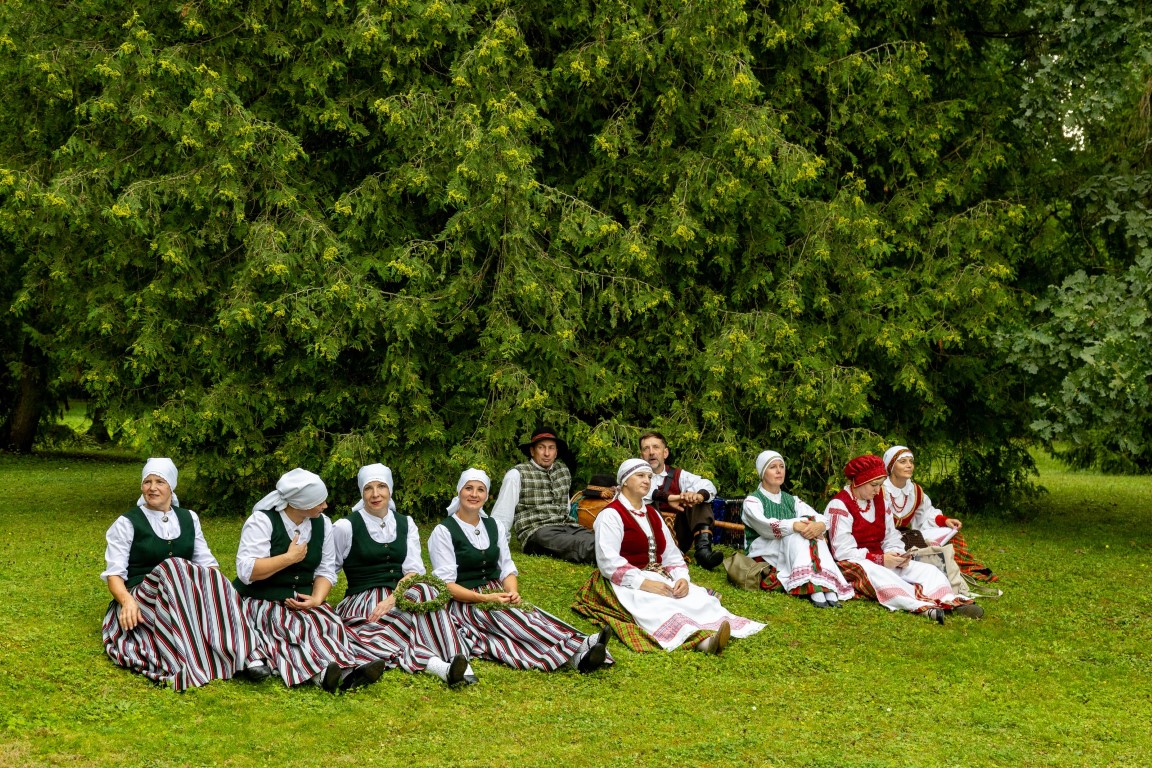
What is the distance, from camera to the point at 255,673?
6.19 metres

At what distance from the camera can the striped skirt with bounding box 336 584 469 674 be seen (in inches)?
260

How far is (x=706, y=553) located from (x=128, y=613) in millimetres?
4889

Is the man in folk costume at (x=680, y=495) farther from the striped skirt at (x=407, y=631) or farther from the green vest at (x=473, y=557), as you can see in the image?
the striped skirt at (x=407, y=631)

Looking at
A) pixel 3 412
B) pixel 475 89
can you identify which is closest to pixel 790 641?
pixel 475 89

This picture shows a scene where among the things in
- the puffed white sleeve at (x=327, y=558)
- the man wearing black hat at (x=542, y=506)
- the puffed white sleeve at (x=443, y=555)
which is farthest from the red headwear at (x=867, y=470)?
the puffed white sleeve at (x=327, y=558)

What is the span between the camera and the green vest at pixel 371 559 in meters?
6.88

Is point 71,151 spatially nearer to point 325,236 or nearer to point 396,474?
point 325,236

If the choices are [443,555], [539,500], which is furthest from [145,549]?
[539,500]

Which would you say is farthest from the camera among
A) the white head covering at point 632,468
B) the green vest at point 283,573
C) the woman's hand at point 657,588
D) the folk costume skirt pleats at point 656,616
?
the white head covering at point 632,468

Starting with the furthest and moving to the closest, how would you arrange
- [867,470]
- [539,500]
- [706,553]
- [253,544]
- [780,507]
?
[539,500], [706,553], [780,507], [867,470], [253,544]

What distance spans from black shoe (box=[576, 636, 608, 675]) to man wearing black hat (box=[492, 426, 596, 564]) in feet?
10.2

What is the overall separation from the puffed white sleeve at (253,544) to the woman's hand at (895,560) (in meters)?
4.49

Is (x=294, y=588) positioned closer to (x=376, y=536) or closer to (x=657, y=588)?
(x=376, y=536)

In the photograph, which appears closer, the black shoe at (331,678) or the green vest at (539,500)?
the black shoe at (331,678)
